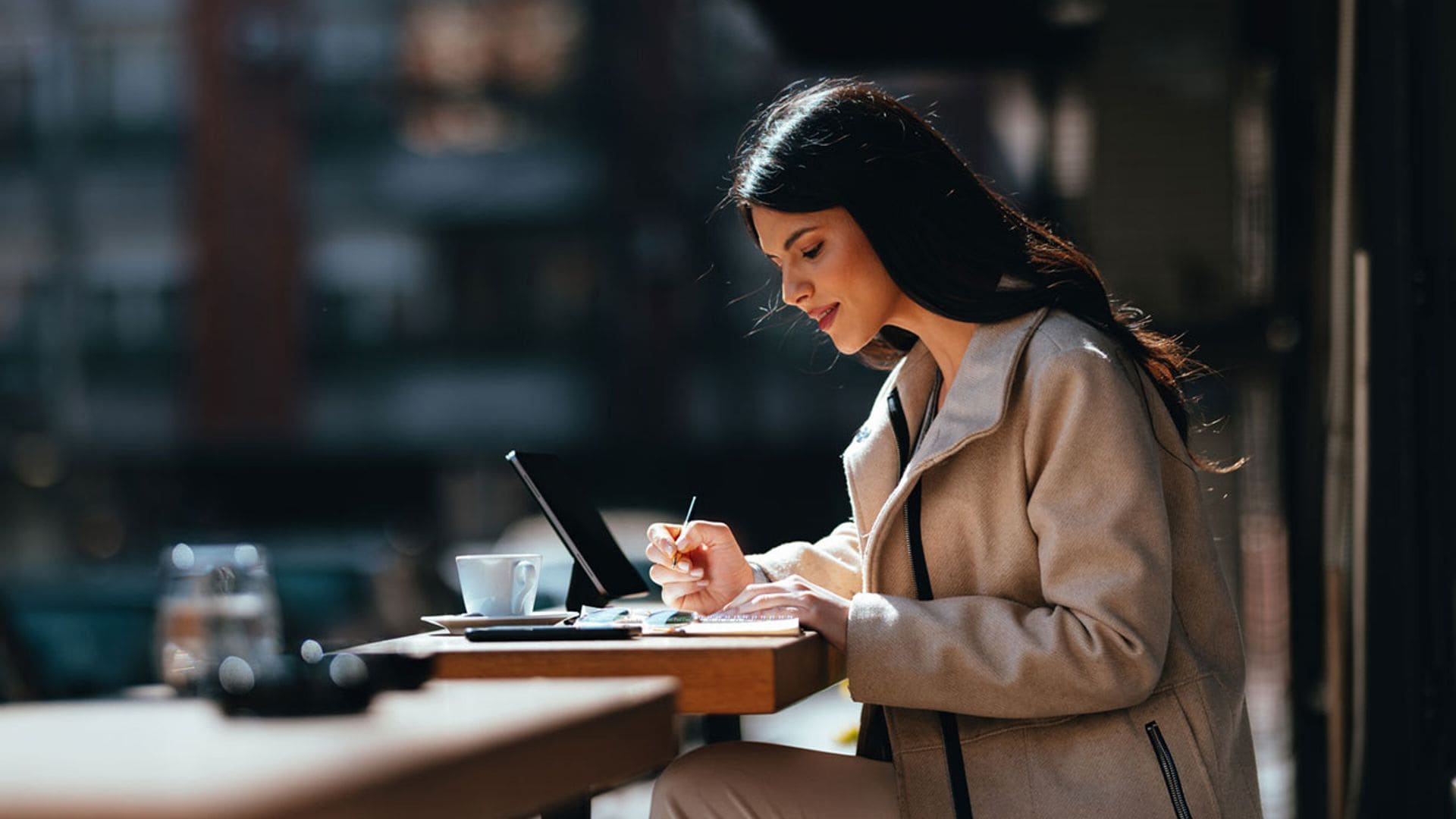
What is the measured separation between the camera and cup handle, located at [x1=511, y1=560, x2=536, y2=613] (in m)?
2.15

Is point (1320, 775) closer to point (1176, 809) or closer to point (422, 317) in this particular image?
point (1176, 809)

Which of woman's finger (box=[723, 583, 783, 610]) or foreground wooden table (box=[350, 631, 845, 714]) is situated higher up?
woman's finger (box=[723, 583, 783, 610])

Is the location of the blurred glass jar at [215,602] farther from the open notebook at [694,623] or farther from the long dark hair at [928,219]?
the long dark hair at [928,219]

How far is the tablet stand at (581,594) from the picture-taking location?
2.31 m

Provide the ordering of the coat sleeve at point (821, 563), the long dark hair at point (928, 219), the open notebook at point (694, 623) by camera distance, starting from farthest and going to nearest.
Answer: the coat sleeve at point (821, 563) → the long dark hair at point (928, 219) → the open notebook at point (694, 623)

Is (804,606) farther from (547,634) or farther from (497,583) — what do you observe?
(497,583)

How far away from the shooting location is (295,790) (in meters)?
0.79

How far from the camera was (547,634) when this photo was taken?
1.79 meters

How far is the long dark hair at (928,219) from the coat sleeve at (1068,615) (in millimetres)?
200

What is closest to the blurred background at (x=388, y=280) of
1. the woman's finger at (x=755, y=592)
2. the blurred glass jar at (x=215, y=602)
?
the blurred glass jar at (x=215, y=602)

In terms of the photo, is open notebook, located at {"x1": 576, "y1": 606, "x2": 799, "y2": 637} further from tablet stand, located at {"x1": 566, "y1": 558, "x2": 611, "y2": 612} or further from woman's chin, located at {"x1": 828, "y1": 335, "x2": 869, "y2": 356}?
woman's chin, located at {"x1": 828, "y1": 335, "x2": 869, "y2": 356}

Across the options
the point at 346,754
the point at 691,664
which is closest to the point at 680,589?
the point at 691,664

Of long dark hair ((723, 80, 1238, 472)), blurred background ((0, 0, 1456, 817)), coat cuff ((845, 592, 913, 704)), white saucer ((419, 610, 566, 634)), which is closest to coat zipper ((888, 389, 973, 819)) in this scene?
coat cuff ((845, 592, 913, 704))

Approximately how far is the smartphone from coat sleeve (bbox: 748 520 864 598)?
1.49 feet
